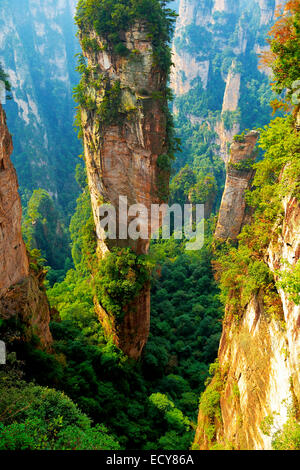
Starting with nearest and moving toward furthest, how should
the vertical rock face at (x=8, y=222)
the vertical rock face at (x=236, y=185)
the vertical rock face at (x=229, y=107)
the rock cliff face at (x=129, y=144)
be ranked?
1. the vertical rock face at (x=8, y=222)
2. the rock cliff face at (x=129, y=144)
3. the vertical rock face at (x=236, y=185)
4. the vertical rock face at (x=229, y=107)

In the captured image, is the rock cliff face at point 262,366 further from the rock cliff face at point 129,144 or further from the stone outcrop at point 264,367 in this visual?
the rock cliff face at point 129,144

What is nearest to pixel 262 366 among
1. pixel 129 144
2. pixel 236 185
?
pixel 129 144

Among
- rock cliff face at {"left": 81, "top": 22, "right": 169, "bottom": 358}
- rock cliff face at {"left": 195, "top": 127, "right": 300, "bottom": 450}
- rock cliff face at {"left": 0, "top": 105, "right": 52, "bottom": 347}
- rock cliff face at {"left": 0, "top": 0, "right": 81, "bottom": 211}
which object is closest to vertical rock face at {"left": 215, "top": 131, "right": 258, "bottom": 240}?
rock cliff face at {"left": 81, "top": 22, "right": 169, "bottom": 358}

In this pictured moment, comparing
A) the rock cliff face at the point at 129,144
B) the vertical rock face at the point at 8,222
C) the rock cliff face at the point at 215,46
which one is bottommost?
the vertical rock face at the point at 8,222

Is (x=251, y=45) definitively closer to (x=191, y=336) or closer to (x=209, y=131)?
(x=209, y=131)

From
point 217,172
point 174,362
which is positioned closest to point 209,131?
point 217,172

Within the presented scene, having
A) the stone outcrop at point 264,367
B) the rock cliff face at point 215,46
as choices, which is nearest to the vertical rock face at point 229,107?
the rock cliff face at point 215,46

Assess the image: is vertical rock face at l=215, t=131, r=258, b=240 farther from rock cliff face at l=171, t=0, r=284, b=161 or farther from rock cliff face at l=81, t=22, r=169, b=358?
rock cliff face at l=171, t=0, r=284, b=161
